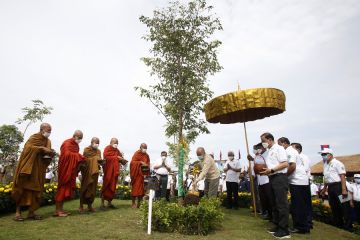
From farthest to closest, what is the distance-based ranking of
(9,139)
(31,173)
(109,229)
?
(9,139) → (31,173) → (109,229)

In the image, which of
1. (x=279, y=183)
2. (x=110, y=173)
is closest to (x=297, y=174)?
(x=279, y=183)

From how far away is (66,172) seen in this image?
25.4 feet

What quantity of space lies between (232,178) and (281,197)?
4.46 m

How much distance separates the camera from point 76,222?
6949 mm

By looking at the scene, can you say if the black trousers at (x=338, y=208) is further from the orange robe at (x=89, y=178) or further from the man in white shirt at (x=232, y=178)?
the orange robe at (x=89, y=178)

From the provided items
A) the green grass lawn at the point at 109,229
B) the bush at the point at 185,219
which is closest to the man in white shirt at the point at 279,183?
the green grass lawn at the point at 109,229

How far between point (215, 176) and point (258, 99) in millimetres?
2685

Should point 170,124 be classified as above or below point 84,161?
above

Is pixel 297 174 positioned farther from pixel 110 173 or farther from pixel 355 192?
pixel 110 173

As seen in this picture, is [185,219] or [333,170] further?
[333,170]

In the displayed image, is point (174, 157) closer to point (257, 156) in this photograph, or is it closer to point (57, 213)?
point (257, 156)

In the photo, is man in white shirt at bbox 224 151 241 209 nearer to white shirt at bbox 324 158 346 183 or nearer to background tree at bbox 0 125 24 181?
white shirt at bbox 324 158 346 183

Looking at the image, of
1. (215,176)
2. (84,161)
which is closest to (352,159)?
(215,176)

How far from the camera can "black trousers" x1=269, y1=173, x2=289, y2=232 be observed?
6066 mm
